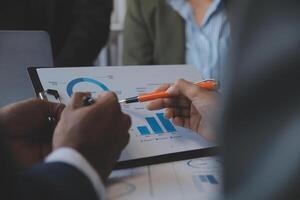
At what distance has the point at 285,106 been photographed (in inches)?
12.9

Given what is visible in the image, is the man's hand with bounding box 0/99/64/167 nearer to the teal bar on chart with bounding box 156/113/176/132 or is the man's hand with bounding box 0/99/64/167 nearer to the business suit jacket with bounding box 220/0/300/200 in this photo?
the teal bar on chart with bounding box 156/113/176/132

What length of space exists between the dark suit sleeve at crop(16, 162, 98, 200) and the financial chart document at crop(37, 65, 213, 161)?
17 cm

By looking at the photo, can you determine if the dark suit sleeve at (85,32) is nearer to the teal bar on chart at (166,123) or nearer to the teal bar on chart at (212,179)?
the teal bar on chart at (166,123)

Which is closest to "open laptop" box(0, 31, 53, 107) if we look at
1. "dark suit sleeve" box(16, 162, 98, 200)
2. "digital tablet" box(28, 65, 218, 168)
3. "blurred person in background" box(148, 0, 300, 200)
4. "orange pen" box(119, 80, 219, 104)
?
"digital tablet" box(28, 65, 218, 168)

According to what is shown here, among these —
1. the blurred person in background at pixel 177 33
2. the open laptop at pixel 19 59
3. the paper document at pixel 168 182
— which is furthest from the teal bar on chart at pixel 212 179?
the blurred person in background at pixel 177 33

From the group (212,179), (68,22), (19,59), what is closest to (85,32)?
(68,22)

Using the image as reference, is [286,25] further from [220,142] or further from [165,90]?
[165,90]

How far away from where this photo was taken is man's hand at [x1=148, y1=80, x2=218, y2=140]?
72 centimetres

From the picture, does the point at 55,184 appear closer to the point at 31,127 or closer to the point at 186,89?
the point at 31,127

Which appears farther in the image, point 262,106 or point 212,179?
point 212,179

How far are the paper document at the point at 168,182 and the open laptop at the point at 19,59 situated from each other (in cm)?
27

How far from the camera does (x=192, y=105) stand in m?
0.77

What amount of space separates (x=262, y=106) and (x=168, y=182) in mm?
248

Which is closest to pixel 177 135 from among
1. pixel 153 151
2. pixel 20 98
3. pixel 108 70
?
pixel 153 151
